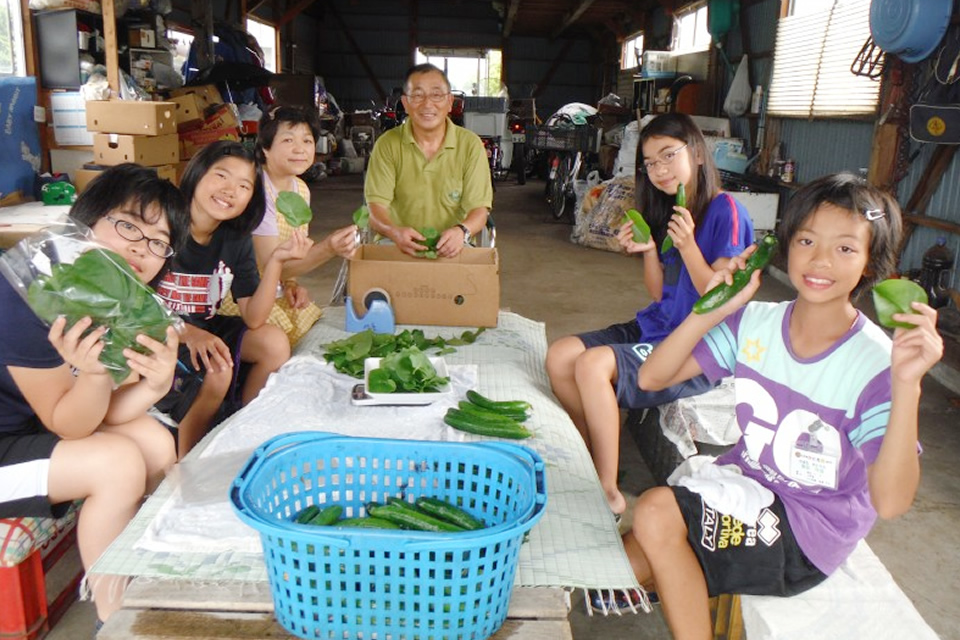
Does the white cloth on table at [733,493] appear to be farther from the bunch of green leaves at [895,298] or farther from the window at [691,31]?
the window at [691,31]

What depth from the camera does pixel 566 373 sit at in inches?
103

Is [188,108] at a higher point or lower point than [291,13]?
lower

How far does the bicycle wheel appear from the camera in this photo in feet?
30.5

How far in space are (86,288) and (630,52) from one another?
50.9ft

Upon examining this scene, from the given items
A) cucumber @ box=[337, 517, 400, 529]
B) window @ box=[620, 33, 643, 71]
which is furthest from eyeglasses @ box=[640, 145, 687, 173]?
window @ box=[620, 33, 643, 71]

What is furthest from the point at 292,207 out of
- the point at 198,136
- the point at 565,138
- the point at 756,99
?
the point at 565,138

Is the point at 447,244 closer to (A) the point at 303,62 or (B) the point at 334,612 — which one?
(B) the point at 334,612

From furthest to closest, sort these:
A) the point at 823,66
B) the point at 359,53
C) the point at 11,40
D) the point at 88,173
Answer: the point at 359,53, the point at 823,66, the point at 11,40, the point at 88,173

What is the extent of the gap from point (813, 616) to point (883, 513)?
0.90 ft

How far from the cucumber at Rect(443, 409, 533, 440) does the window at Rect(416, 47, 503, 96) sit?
16866 mm

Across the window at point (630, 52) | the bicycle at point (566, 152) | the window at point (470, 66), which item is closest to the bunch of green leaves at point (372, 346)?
the bicycle at point (566, 152)

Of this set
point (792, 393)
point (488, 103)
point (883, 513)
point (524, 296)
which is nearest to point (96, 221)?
point (792, 393)

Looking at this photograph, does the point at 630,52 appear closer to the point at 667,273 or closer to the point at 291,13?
the point at 291,13

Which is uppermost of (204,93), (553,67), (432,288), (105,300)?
(553,67)
